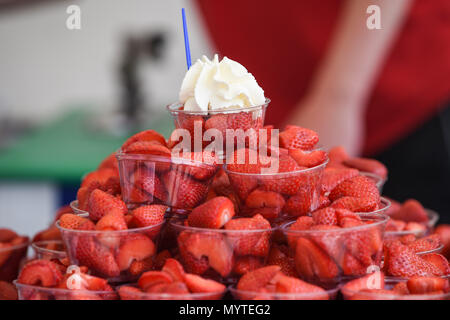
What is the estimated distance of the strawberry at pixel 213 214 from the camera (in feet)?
2.47

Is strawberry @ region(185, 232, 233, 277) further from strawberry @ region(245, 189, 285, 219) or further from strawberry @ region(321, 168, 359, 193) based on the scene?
strawberry @ region(321, 168, 359, 193)

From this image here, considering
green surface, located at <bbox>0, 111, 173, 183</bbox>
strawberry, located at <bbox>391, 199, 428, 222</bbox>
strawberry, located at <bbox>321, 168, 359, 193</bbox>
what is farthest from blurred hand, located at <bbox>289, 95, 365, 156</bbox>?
green surface, located at <bbox>0, 111, 173, 183</bbox>

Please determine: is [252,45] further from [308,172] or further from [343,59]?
[308,172]

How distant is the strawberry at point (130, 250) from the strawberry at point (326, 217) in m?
0.23

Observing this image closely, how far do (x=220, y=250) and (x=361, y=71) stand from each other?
39.7 inches

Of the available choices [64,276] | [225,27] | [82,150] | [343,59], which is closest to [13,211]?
[82,150]

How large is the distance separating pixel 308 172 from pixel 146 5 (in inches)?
141

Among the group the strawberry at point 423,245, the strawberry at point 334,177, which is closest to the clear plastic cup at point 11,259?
the strawberry at point 334,177

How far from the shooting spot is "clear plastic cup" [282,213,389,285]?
73 centimetres

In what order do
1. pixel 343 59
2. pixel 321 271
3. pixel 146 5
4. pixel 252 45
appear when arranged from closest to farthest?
1. pixel 321 271
2. pixel 343 59
3. pixel 252 45
4. pixel 146 5

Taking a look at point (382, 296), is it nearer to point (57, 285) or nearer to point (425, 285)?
point (425, 285)

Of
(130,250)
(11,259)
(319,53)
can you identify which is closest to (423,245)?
(130,250)

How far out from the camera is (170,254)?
2.68 feet

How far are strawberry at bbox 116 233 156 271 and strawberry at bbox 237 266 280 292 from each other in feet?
0.46
